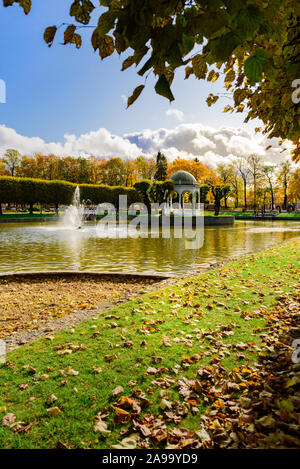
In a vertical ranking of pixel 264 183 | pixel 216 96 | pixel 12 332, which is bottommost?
pixel 12 332

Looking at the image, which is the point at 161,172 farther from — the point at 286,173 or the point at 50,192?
the point at 50,192

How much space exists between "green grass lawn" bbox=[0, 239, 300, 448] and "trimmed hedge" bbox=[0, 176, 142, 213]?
40210mm

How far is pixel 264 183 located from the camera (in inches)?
2640

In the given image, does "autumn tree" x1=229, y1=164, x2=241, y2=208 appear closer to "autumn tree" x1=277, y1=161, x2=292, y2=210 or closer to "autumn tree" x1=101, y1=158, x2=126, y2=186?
"autumn tree" x1=277, y1=161, x2=292, y2=210

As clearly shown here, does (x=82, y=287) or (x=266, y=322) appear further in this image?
(x=82, y=287)

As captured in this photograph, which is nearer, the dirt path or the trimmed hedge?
the dirt path

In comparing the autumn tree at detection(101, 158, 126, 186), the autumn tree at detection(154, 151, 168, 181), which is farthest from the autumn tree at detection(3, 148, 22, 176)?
the autumn tree at detection(154, 151, 168, 181)

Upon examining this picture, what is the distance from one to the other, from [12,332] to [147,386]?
Result: 2.63 meters

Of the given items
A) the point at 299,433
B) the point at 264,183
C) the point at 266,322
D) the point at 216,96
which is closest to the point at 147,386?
the point at 299,433

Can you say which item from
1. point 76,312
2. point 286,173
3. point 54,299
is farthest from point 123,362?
point 286,173

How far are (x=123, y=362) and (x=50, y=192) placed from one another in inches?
1717

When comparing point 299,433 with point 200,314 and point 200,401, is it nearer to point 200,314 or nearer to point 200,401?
point 200,401

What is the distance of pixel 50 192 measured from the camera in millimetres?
43094

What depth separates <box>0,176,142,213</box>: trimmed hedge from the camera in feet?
129
